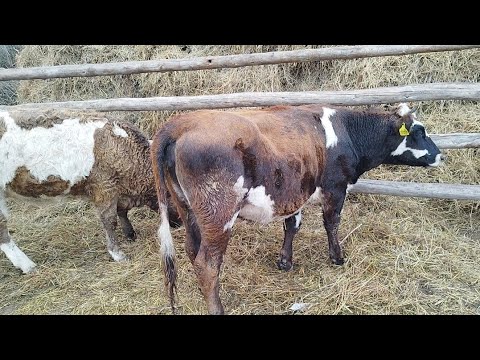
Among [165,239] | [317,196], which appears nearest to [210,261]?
[165,239]

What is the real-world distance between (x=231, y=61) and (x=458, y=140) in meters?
2.87

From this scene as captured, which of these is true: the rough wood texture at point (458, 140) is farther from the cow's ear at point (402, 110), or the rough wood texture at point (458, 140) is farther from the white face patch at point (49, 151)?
the white face patch at point (49, 151)

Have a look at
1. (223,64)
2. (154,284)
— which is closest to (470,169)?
(223,64)

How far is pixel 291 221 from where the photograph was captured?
4.05 metres

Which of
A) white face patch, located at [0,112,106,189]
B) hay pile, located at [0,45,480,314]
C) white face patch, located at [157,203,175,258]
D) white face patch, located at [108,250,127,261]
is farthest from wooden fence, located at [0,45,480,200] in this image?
white face patch, located at [157,203,175,258]

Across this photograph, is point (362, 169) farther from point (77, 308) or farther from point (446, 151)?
point (77, 308)

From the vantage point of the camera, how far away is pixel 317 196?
386 cm

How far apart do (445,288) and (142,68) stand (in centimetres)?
435

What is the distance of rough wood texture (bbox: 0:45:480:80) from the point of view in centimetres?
451

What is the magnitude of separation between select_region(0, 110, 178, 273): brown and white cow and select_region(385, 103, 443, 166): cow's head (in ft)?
9.10

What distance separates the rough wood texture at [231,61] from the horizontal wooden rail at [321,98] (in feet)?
1.36

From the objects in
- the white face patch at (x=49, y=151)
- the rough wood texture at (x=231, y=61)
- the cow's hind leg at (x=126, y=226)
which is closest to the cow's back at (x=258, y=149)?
the rough wood texture at (x=231, y=61)

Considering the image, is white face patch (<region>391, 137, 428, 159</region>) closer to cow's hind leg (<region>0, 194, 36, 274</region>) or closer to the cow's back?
the cow's back

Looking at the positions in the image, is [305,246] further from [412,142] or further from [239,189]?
[239,189]
